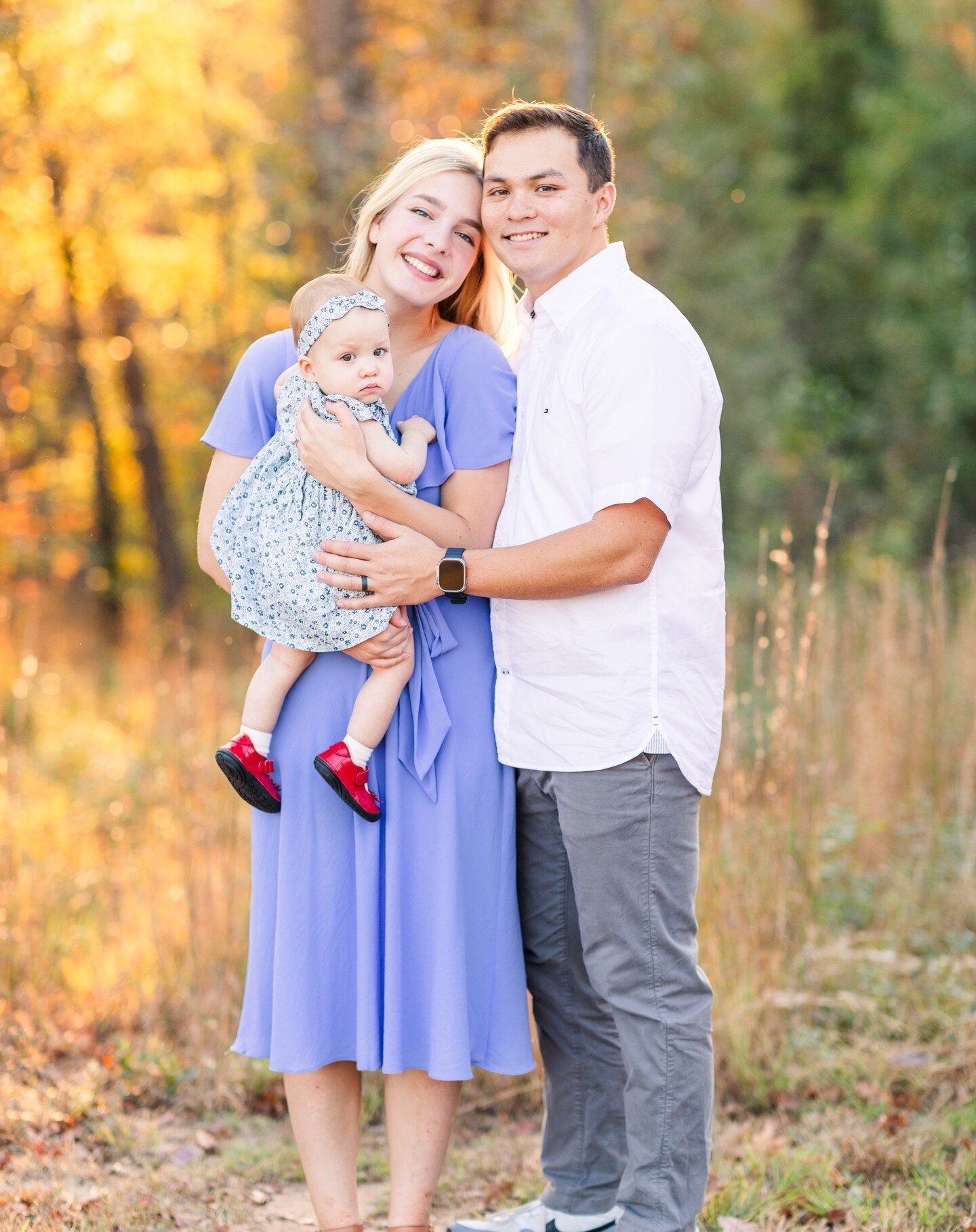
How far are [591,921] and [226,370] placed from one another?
1097 centimetres

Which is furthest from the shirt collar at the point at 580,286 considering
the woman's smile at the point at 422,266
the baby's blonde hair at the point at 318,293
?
→ the baby's blonde hair at the point at 318,293

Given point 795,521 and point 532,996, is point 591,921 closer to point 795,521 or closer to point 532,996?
point 532,996

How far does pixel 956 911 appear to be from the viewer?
4148 millimetres

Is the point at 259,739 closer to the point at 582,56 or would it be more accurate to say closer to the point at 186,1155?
the point at 186,1155

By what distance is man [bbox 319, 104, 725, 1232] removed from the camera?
2.25 m

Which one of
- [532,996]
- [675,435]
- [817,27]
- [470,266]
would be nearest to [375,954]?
[532,996]

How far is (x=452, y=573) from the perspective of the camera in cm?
236

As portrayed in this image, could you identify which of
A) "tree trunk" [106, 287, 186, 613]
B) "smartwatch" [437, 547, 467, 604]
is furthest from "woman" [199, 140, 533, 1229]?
"tree trunk" [106, 287, 186, 613]

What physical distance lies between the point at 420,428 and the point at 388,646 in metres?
0.46

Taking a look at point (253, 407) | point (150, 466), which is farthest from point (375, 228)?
point (150, 466)

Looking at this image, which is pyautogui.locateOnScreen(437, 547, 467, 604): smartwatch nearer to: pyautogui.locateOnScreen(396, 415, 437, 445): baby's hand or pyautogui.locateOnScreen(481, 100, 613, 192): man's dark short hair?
pyautogui.locateOnScreen(396, 415, 437, 445): baby's hand

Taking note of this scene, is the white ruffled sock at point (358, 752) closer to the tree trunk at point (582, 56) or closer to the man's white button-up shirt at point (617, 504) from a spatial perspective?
the man's white button-up shirt at point (617, 504)

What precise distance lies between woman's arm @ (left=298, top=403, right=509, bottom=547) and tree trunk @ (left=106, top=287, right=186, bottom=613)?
32.1 feet

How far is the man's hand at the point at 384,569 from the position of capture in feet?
7.77
